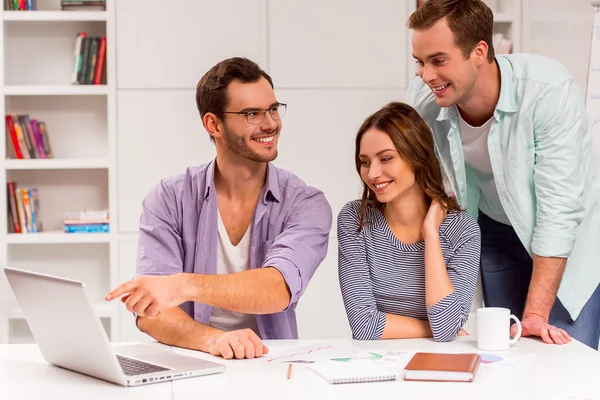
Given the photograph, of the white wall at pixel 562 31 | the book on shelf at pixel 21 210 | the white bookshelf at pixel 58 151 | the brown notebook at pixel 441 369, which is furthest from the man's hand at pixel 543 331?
the book on shelf at pixel 21 210

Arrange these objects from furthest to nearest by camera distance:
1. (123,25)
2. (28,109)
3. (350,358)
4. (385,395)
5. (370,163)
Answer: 1. (28,109)
2. (123,25)
3. (370,163)
4. (350,358)
5. (385,395)

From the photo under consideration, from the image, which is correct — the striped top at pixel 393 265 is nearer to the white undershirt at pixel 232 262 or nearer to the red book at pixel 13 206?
the white undershirt at pixel 232 262

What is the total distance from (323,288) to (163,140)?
107cm

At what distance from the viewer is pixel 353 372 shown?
1658 mm

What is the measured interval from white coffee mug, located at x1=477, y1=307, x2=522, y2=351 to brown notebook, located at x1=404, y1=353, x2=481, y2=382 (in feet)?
0.73

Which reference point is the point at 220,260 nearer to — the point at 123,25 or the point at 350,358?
the point at 350,358

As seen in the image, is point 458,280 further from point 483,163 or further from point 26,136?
point 26,136

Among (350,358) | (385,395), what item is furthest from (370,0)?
(385,395)

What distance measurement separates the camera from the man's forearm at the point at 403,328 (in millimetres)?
2066

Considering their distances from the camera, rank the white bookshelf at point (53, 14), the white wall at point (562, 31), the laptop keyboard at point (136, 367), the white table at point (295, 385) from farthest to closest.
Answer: the white bookshelf at point (53, 14)
the white wall at point (562, 31)
the laptop keyboard at point (136, 367)
the white table at point (295, 385)

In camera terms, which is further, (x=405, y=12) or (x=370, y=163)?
(x=405, y=12)

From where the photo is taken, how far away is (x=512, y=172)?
7.71ft

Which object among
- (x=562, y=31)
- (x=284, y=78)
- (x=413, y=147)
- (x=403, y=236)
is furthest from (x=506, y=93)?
(x=284, y=78)

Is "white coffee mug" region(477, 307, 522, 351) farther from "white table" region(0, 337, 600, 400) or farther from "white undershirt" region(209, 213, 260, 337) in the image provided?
"white undershirt" region(209, 213, 260, 337)
